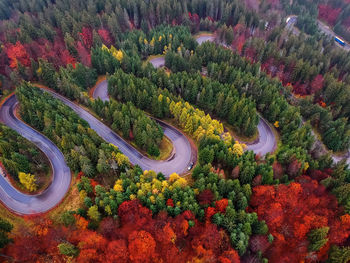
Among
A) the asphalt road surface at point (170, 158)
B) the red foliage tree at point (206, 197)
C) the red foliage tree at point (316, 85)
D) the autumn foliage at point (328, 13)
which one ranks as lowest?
the asphalt road surface at point (170, 158)

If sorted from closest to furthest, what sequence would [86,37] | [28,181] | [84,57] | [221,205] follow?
[221,205]
[28,181]
[84,57]
[86,37]

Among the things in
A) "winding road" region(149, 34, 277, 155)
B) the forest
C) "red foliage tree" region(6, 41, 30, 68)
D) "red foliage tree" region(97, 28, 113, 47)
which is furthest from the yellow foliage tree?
"red foliage tree" region(97, 28, 113, 47)

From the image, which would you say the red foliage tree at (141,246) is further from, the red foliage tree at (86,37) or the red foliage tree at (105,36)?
the red foliage tree at (105,36)

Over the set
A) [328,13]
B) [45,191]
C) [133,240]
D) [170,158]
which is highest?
[328,13]

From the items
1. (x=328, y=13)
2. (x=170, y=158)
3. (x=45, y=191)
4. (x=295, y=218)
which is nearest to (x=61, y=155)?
(x=45, y=191)

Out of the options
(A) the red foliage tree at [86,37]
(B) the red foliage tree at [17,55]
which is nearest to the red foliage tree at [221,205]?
(B) the red foliage tree at [17,55]

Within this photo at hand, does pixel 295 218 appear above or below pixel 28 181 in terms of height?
above

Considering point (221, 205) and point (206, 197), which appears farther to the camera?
point (206, 197)

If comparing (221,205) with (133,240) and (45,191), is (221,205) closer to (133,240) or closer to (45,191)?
(133,240)

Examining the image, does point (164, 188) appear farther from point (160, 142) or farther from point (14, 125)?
point (14, 125)
